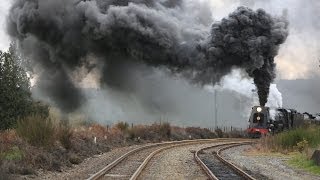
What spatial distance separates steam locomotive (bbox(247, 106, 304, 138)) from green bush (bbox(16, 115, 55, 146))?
23.7 meters

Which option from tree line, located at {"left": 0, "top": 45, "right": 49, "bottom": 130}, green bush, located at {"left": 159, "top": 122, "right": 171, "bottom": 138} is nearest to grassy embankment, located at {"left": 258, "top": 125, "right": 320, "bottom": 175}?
green bush, located at {"left": 159, "top": 122, "right": 171, "bottom": 138}

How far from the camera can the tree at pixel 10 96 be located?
4316 cm

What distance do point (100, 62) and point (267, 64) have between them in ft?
44.0

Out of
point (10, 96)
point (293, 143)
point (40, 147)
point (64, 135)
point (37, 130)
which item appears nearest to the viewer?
point (40, 147)

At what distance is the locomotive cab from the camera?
38.0 meters

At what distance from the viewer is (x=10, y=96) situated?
44531mm

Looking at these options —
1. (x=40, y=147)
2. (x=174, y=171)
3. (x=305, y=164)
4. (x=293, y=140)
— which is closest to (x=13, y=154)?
(x=40, y=147)

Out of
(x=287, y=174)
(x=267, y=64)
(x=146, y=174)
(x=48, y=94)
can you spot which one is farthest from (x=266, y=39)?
(x=146, y=174)

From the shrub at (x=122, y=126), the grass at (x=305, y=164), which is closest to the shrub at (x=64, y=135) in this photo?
the grass at (x=305, y=164)

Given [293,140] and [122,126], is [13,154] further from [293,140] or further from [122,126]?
[122,126]

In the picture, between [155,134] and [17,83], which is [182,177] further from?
Result: [17,83]

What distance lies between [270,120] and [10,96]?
24.0m

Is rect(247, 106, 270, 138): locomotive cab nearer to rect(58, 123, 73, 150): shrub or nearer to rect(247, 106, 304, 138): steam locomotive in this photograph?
rect(247, 106, 304, 138): steam locomotive

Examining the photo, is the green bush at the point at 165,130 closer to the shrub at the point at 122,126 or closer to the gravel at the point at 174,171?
the shrub at the point at 122,126
